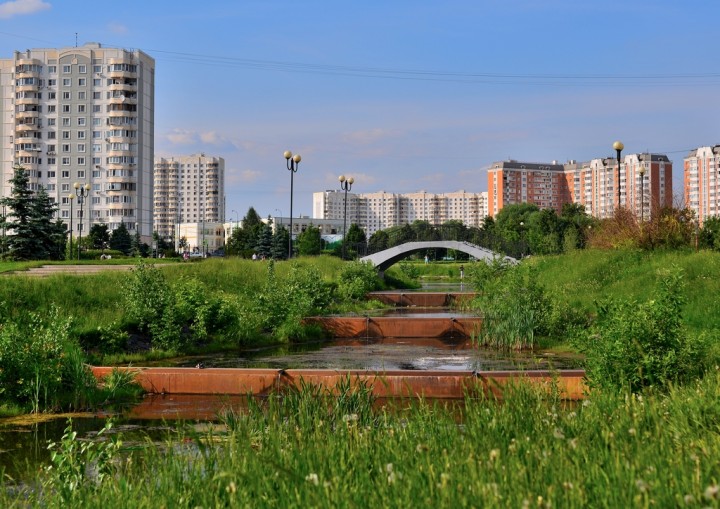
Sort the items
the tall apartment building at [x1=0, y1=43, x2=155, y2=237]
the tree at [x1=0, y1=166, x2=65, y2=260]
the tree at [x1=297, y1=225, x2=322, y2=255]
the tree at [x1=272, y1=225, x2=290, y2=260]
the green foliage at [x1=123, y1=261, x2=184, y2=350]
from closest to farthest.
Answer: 1. the green foliage at [x1=123, y1=261, x2=184, y2=350]
2. the tree at [x1=0, y1=166, x2=65, y2=260]
3. the tree at [x1=272, y1=225, x2=290, y2=260]
4. the tree at [x1=297, y1=225, x2=322, y2=255]
5. the tall apartment building at [x1=0, y1=43, x2=155, y2=237]

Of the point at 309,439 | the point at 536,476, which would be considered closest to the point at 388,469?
the point at 536,476

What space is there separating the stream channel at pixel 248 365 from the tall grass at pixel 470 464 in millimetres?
901

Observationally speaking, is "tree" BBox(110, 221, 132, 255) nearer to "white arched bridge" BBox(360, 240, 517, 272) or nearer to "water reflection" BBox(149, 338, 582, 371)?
"white arched bridge" BBox(360, 240, 517, 272)

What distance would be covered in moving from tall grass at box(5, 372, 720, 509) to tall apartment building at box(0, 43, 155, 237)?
9963 cm

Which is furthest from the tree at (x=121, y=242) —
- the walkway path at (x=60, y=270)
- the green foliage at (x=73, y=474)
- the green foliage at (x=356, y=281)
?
the green foliage at (x=73, y=474)

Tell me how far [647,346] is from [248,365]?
28.4ft

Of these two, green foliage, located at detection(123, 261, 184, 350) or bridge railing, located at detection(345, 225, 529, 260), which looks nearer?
green foliage, located at detection(123, 261, 184, 350)

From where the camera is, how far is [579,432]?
548 centimetres

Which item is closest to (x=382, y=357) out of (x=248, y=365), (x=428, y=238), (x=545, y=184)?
(x=248, y=365)

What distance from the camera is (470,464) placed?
170 inches

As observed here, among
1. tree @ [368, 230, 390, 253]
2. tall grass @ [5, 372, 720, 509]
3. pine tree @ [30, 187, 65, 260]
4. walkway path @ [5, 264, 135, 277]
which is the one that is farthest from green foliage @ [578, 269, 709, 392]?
tree @ [368, 230, 390, 253]

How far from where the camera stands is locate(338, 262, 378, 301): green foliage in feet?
109

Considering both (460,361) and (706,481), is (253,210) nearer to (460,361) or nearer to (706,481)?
(460,361)

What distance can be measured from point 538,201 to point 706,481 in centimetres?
17709
